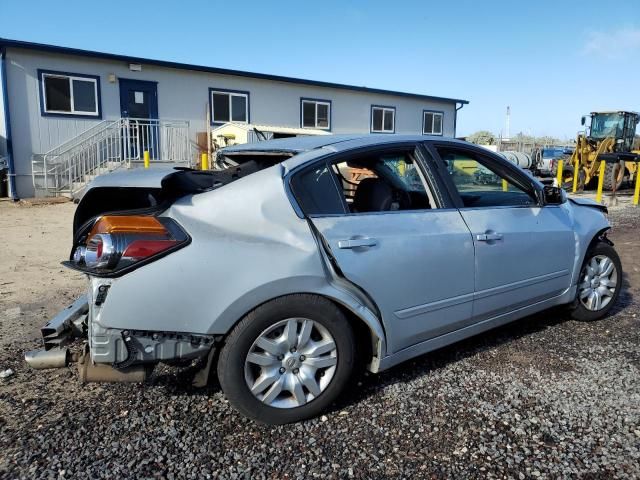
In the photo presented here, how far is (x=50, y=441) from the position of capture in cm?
255

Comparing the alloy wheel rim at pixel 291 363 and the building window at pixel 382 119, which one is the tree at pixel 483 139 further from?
the alloy wheel rim at pixel 291 363

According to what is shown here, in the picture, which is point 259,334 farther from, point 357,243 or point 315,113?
point 315,113

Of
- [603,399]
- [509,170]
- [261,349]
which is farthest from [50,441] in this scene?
[509,170]

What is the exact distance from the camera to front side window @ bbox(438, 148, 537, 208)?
3.46 meters

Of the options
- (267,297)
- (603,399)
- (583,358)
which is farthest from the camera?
(583,358)

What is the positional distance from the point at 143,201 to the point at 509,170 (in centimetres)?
259

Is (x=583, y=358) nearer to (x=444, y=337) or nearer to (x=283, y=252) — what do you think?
(x=444, y=337)

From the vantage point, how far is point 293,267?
2.58 metres

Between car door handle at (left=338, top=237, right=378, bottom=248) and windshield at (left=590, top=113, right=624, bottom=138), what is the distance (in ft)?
64.4

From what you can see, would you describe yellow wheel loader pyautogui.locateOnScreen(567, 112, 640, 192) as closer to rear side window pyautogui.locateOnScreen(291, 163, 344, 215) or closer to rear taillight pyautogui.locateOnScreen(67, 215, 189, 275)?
rear side window pyautogui.locateOnScreen(291, 163, 344, 215)

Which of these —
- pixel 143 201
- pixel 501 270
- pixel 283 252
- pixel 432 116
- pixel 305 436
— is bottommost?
pixel 305 436

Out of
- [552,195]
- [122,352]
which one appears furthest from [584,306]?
[122,352]

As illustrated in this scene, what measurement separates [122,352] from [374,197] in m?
1.70

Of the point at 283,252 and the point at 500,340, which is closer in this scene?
the point at 283,252
